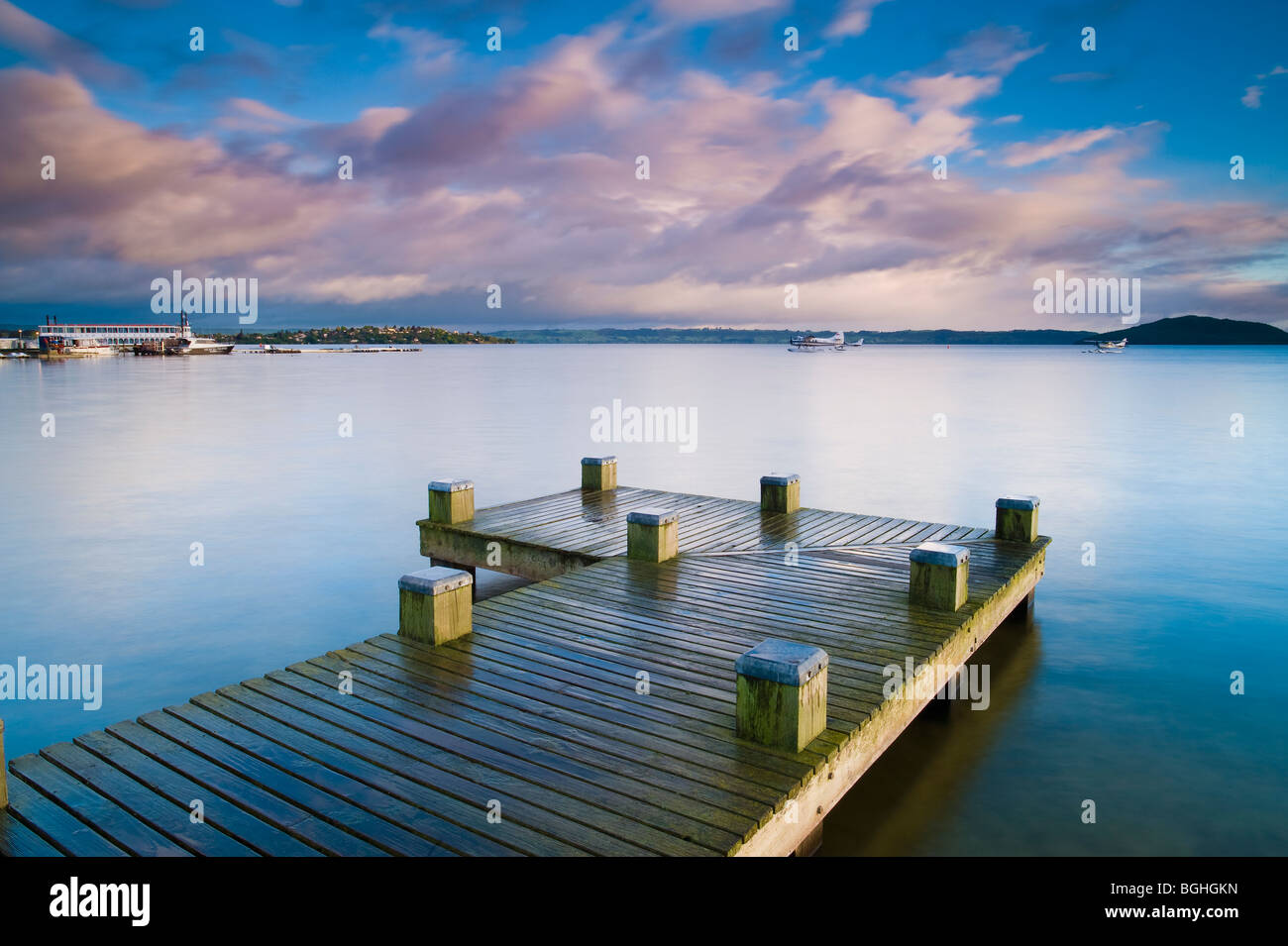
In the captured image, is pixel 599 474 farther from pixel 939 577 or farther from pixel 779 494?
pixel 939 577

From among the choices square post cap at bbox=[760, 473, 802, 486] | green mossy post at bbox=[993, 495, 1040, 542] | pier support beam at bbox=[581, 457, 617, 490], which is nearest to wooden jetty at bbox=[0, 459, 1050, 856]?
green mossy post at bbox=[993, 495, 1040, 542]

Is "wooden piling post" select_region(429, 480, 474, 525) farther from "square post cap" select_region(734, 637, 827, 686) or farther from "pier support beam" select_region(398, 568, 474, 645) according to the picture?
"square post cap" select_region(734, 637, 827, 686)

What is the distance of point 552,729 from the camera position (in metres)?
5.10

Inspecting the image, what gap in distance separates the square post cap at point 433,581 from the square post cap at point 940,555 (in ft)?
13.5

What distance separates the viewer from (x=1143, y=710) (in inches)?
311

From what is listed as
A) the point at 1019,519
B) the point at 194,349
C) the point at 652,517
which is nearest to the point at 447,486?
the point at 652,517

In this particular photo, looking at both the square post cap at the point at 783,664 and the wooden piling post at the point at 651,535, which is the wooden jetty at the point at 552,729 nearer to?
the square post cap at the point at 783,664

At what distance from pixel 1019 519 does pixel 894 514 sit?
687 centimetres

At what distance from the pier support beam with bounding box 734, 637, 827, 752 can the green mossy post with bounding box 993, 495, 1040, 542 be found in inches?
240

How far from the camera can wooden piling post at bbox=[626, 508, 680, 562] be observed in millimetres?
8992

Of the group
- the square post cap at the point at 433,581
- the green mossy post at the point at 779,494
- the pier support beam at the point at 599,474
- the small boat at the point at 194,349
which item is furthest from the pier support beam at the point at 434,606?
the small boat at the point at 194,349
